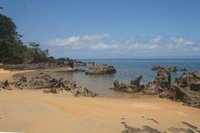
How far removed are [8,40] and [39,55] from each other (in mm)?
12170

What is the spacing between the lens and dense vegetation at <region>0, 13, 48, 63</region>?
7062cm

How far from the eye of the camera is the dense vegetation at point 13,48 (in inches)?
2781

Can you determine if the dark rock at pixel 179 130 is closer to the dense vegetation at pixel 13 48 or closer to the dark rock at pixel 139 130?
the dark rock at pixel 139 130

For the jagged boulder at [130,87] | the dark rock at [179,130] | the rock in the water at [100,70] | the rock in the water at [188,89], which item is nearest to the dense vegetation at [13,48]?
the rock in the water at [100,70]

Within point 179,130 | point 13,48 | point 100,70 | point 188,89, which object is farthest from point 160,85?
point 13,48

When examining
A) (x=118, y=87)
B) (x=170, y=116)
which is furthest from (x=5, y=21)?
(x=170, y=116)

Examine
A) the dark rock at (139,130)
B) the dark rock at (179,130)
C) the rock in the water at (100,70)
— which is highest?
the dark rock at (139,130)

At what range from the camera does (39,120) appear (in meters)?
10.3

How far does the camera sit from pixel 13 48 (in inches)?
2854

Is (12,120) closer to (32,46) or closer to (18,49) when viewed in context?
(18,49)

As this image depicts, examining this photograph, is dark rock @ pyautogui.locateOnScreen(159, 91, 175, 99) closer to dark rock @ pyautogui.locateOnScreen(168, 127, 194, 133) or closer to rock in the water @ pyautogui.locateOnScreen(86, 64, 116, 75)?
dark rock @ pyautogui.locateOnScreen(168, 127, 194, 133)

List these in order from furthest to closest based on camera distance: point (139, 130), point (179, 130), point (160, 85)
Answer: point (160, 85) < point (179, 130) < point (139, 130)

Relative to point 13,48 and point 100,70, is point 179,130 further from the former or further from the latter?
point 13,48

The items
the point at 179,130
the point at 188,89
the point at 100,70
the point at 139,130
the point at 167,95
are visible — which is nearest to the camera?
the point at 139,130
